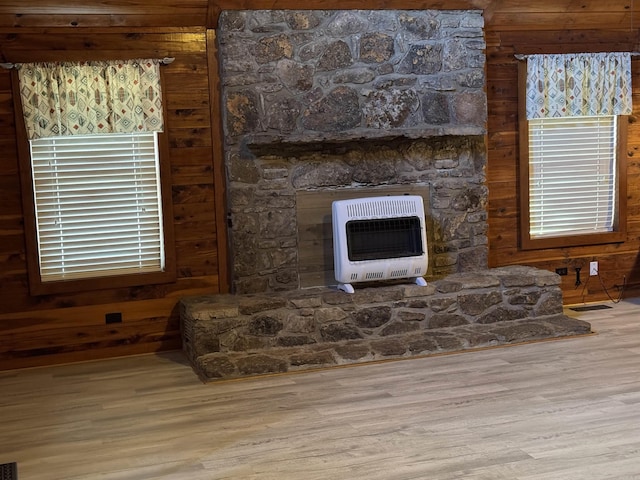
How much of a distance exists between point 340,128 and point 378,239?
2.86 ft

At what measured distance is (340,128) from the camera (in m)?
5.95

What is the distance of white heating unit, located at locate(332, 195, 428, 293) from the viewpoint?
226 inches

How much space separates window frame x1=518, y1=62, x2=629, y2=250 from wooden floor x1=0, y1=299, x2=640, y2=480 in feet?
4.16

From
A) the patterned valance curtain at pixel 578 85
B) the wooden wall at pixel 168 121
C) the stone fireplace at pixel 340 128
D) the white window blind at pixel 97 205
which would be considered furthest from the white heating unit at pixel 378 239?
the patterned valance curtain at pixel 578 85

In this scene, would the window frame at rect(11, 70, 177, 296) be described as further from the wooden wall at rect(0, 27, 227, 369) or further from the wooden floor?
the wooden floor

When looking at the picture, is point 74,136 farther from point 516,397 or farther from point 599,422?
point 599,422

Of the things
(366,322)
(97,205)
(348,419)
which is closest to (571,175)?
(366,322)

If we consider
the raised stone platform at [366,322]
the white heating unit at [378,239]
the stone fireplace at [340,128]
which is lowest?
the raised stone platform at [366,322]

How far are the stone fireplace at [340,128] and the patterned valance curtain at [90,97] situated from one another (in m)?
0.54

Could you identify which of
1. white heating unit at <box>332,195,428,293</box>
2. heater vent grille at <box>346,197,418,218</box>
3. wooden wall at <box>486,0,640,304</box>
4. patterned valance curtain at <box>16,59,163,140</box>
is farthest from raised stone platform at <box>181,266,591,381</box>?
patterned valance curtain at <box>16,59,163,140</box>

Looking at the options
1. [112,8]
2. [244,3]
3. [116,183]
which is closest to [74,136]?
[116,183]

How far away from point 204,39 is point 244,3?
392 millimetres

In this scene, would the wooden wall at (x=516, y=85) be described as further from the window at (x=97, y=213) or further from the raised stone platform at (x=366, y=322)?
→ the window at (x=97, y=213)

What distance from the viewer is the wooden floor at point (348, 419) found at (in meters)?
3.60
